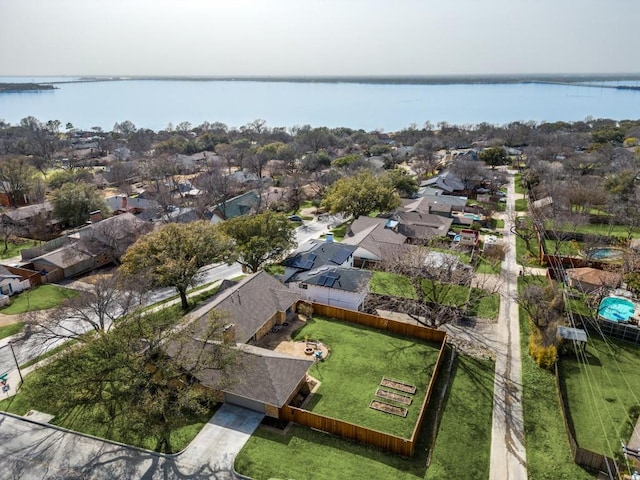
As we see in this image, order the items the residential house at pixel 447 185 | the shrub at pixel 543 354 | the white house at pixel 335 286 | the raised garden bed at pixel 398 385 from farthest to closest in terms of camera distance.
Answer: the residential house at pixel 447 185
the white house at pixel 335 286
the shrub at pixel 543 354
the raised garden bed at pixel 398 385

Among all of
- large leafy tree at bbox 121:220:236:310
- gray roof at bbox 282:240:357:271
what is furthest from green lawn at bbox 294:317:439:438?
large leafy tree at bbox 121:220:236:310

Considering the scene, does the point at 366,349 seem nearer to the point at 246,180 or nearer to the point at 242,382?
the point at 242,382

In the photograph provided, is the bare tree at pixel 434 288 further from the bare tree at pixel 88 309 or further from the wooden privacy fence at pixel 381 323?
the bare tree at pixel 88 309

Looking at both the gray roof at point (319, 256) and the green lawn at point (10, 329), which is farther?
the gray roof at point (319, 256)

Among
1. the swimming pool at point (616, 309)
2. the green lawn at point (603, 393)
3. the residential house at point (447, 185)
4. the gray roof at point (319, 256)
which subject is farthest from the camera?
the residential house at point (447, 185)

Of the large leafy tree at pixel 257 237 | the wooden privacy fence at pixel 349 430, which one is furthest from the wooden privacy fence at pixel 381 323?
the wooden privacy fence at pixel 349 430

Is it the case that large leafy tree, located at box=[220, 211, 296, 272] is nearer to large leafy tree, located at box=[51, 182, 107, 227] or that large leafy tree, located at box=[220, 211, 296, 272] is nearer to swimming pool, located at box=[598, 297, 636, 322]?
swimming pool, located at box=[598, 297, 636, 322]
